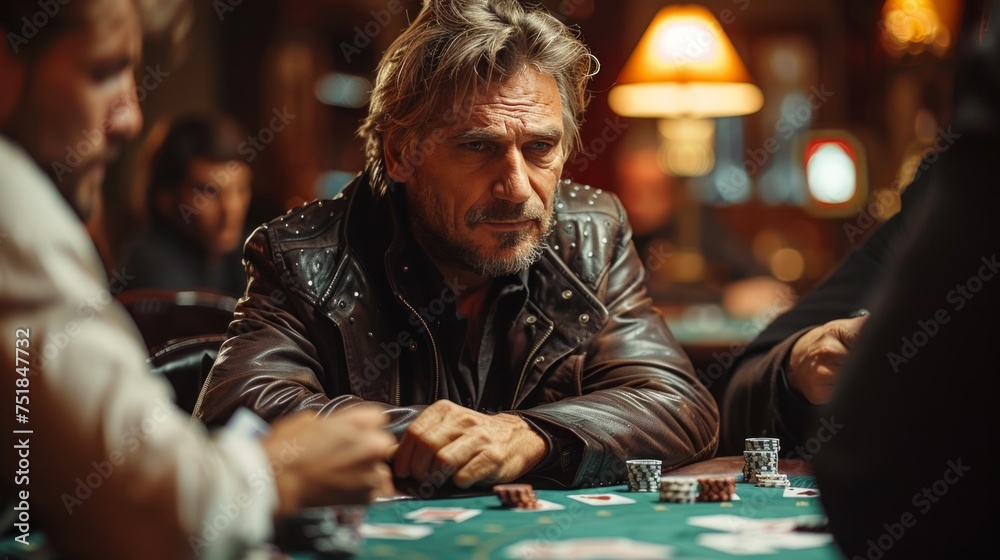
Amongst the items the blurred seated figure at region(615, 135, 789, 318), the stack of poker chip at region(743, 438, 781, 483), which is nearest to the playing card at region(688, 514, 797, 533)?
the stack of poker chip at region(743, 438, 781, 483)

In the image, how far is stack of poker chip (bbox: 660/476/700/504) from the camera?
78.6 inches

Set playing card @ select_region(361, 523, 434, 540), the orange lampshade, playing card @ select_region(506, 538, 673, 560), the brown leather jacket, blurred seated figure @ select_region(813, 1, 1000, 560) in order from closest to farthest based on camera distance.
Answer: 1. blurred seated figure @ select_region(813, 1, 1000, 560)
2. playing card @ select_region(506, 538, 673, 560)
3. playing card @ select_region(361, 523, 434, 540)
4. the brown leather jacket
5. the orange lampshade

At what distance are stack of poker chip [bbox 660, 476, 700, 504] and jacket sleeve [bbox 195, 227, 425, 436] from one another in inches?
24.4

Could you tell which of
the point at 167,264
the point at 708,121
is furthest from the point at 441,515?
the point at 708,121

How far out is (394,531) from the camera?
67.1 inches

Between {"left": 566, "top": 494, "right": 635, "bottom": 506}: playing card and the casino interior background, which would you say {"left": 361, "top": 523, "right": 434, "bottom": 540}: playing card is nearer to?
{"left": 566, "top": 494, "right": 635, "bottom": 506}: playing card

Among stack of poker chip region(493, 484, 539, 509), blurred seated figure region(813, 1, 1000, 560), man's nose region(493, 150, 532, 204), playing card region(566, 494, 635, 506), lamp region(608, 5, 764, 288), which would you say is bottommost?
playing card region(566, 494, 635, 506)

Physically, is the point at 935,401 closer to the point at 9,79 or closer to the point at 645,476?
the point at 645,476

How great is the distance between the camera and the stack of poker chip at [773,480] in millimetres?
2209

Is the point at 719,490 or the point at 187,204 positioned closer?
the point at 719,490

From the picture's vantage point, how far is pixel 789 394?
112 inches

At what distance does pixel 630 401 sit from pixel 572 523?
0.86m

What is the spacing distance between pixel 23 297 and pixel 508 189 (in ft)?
5.95

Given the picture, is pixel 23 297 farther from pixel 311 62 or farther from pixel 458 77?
pixel 311 62
